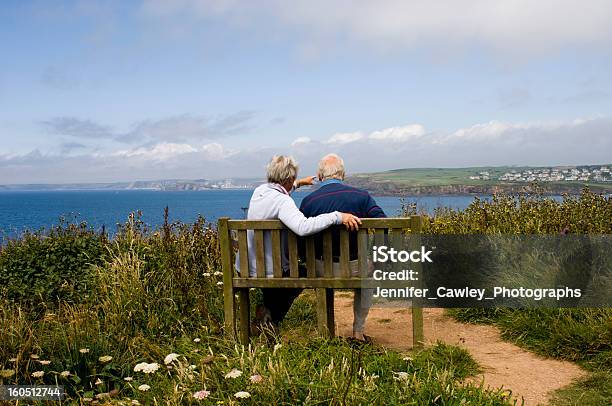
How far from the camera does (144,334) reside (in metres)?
5.71

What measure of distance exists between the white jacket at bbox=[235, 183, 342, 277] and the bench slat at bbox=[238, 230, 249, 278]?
0.18 feet

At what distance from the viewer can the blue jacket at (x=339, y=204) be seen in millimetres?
5312

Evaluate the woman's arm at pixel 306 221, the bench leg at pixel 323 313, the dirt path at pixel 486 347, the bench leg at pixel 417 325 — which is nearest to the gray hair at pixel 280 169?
the woman's arm at pixel 306 221

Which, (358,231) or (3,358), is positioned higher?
(358,231)

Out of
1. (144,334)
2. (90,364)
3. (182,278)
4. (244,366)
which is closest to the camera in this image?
(244,366)

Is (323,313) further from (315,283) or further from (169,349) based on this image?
(169,349)

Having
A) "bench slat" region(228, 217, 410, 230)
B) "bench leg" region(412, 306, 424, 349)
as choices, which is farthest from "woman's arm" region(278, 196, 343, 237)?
"bench leg" region(412, 306, 424, 349)

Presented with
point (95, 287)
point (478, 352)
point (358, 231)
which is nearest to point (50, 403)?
point (95, 287)

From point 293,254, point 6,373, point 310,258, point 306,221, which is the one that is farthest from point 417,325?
point 6,373

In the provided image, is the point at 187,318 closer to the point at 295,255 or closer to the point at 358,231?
the point at 295,255

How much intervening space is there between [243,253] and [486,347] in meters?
2.48

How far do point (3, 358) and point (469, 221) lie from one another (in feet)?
20.9

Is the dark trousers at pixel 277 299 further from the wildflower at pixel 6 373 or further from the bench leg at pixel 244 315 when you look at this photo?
the wildflower at pixel 6 373

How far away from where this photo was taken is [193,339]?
5.61 meters
